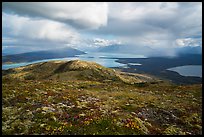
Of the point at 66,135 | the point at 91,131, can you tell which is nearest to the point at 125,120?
the point at 91,131

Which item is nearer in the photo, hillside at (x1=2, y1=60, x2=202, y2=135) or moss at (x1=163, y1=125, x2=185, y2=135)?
hillside at (x1=2, y1=60, x2=202, y2=135)

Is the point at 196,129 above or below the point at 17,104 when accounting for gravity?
below

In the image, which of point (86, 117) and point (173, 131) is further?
point (86, 117)

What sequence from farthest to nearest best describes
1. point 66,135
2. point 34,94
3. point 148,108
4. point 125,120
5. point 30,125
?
point 34,94 < point 148,108 < point 125,120 < point 30,125 < point 66,135

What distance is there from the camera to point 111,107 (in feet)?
96.5

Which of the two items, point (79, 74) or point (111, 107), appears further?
point (79, 74)

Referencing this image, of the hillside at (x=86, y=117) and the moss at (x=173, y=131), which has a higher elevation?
the hillside at (x=86, y=117)

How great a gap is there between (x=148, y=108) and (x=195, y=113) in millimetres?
6963

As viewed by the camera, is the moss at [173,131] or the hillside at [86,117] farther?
the moss at [173,131]

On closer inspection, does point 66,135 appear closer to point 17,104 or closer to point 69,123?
point 69,123

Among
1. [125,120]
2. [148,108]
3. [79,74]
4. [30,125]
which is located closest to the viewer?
[30,125]

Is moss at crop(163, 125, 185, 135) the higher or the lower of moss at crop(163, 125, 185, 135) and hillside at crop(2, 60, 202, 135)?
the lower

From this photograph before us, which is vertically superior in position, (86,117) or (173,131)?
(86,117)

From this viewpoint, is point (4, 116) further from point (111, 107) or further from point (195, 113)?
point (195, 113)
